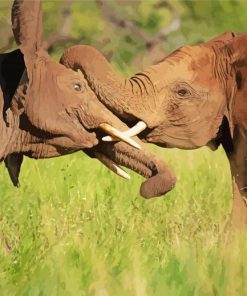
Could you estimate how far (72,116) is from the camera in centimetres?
292

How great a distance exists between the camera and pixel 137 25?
5414 mm

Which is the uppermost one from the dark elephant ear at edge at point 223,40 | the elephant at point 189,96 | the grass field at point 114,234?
the dark elephant ear at edge at point 223,40

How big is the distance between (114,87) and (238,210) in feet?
1.79

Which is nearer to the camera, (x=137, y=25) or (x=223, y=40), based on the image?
(x=223, y=40)

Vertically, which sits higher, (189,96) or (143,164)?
(189,96)

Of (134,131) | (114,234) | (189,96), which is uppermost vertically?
(189,96)

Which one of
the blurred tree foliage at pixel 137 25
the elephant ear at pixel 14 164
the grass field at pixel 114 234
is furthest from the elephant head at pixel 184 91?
the blurred tree foliage at pixel 137 25

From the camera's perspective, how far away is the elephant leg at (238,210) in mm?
3188

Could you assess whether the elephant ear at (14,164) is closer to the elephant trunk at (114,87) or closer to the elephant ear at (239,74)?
the elephant trunk at (114,87)

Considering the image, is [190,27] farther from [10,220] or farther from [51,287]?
[51,287]

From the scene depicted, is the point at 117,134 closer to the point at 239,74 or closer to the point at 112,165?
the point at 112,165

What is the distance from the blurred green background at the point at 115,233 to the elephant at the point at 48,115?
0.53 feet

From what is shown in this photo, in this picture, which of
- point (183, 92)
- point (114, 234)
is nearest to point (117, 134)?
point (114, 234)

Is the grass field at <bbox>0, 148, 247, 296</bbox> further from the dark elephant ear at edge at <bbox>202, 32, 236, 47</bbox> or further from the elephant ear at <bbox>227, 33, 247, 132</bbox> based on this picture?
the dark elephant ear at edge at <bbox>202, 32, 236, 47</bbox>
